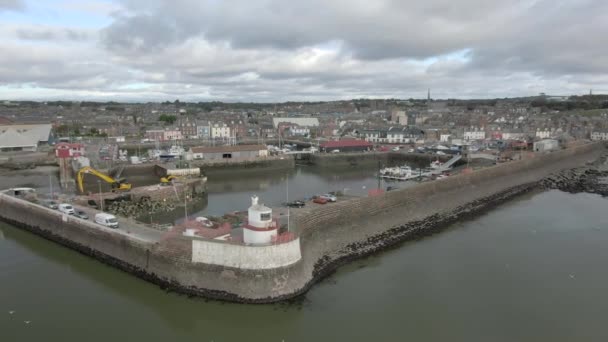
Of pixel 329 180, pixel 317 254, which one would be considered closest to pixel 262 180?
pixel 329 180

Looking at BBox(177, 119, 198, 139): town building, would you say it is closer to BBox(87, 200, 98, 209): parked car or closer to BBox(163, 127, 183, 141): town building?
BBox(163, 127, 183, 141): town building

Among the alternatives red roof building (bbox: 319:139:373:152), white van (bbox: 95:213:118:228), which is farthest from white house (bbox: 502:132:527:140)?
white van (bbox: 95:213:118:228)

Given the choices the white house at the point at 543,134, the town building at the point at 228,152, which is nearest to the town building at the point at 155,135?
the town building at the point at 228,152

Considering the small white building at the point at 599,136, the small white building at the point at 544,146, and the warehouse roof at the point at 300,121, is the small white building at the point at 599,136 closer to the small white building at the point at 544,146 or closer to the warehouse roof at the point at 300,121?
the small white building at the point at 544,146

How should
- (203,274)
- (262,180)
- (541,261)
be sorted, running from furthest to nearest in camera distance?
1. (262,180)
2. (541,261)
3. (203,274)

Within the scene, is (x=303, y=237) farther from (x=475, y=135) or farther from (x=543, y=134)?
(x=543, y=134)

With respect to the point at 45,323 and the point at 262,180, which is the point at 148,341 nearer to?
the point at 45,323

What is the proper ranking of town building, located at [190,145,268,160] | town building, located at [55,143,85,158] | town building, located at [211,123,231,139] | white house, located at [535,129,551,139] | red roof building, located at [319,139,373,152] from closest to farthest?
town building, located at [55,143,85,158], town building, located at [190,145,268,160], red roof building, located at [319,139,373,152], white house, located at [535,129,551,139], town building, located at [211,123,231,139]
